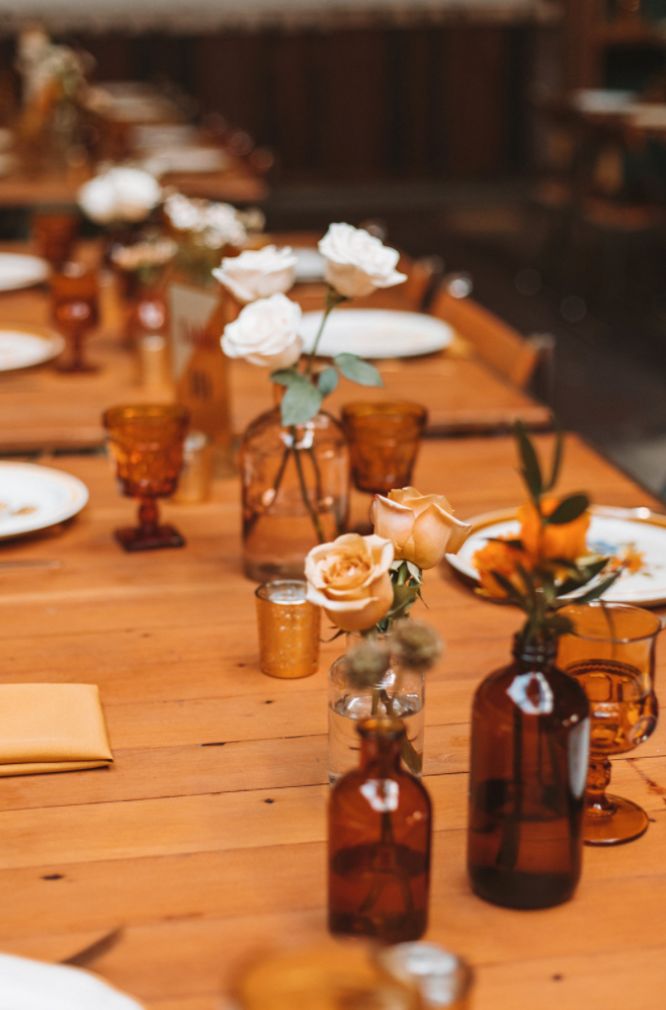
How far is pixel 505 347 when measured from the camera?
8.53 ft

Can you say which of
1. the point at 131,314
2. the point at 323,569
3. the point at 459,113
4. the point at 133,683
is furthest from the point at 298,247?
the point at 459,113

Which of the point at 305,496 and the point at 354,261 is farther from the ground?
→ the point at 354,261

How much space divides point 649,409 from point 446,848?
14.4 ft

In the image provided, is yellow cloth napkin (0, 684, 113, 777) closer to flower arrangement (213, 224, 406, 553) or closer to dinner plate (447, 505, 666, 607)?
flower arrangement (213, 224, 406, 553)

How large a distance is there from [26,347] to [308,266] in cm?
113

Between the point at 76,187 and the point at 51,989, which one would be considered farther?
the point at 76,187

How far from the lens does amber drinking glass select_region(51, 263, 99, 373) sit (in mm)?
2512

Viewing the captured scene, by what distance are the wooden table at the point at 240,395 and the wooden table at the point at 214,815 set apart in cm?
55

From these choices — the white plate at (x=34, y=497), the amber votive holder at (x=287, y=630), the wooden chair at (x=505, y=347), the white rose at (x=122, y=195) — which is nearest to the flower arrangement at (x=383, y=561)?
the amber votive holder at (x=287, y=630)

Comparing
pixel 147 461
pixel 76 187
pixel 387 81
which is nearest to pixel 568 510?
pixel 147 461

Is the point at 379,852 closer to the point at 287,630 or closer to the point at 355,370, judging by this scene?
the point at 287,630

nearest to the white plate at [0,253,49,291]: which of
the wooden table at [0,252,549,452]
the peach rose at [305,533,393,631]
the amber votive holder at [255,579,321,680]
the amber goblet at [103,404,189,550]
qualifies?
the wooden table at [0,252,549,452]

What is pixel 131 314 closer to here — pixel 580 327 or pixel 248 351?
pixel 248 351

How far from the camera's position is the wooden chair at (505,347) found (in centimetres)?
246
